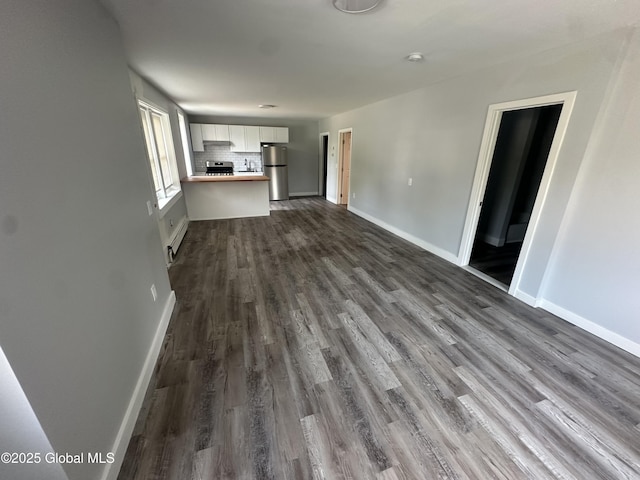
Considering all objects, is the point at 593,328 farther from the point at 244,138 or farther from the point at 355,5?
the point at 244,138

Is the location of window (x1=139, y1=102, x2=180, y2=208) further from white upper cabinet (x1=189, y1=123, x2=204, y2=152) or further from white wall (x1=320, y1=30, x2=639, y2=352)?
white wall (x1=320, y1=30, x2=639, y2=352)

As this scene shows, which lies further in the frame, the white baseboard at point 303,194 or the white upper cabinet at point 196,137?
the white baseboard at point 303,194

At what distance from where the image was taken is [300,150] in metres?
8.22

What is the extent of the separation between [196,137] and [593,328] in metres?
8.07

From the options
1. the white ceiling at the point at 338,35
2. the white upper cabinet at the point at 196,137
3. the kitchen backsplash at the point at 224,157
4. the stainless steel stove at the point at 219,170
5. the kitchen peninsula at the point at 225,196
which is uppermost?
the white ceiling at the point at 338,35

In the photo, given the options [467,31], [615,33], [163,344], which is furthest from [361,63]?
[163,344]

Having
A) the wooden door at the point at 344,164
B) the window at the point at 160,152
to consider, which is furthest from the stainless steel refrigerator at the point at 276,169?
the window at the point at 160,152

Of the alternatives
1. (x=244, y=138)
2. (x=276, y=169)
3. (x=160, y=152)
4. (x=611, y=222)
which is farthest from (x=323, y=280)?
(x=244, y=138)

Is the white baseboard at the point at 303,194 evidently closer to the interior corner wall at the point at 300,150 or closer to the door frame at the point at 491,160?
the interior corner wall at the point at 300,150

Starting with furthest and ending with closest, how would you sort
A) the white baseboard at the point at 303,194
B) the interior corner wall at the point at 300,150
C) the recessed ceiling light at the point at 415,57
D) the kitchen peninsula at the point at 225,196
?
the white baseboard at the point at 303,194
the interior corner wall at the point at 300,150
the kitchen peninsula at the point at 225,196
the recessed ceiling light at the point at 415,57

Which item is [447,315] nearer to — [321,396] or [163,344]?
[321,396]

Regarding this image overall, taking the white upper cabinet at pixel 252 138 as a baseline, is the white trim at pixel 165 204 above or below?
below

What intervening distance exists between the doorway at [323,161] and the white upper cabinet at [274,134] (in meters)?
1.16

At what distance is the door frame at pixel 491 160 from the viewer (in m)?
2.30
